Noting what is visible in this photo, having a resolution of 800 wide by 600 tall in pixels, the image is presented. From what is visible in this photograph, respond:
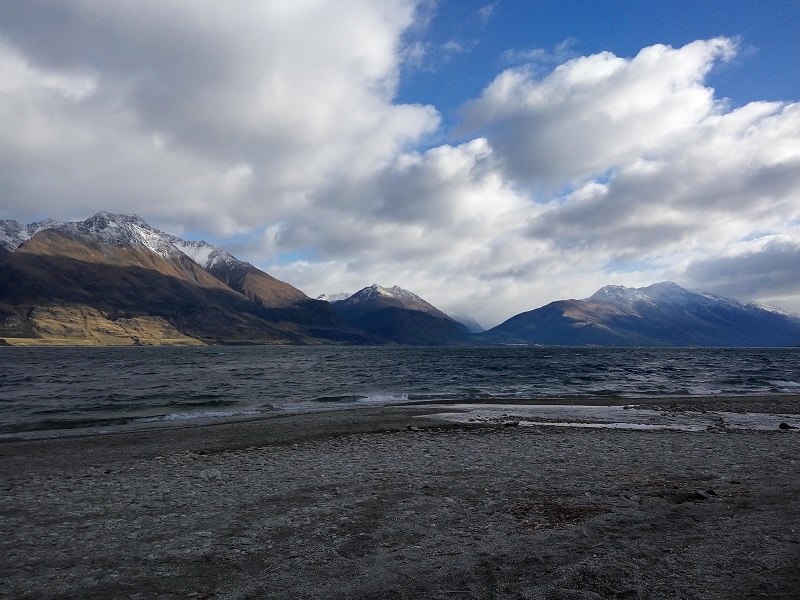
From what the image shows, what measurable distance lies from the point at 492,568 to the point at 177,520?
27.6 feet

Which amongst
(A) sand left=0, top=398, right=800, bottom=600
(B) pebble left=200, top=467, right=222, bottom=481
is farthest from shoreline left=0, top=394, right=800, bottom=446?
(B) pebble left=200, top=467, right=222, bottom=481

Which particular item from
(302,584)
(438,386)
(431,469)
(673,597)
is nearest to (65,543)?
(302,584)

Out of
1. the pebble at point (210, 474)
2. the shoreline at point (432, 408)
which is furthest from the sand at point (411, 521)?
the shoreline at point (432, 408)

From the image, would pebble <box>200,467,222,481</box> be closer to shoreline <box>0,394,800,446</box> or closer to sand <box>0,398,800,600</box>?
sand <box>0,398,800,600</box>

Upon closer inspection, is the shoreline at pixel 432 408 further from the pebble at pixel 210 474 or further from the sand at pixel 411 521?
the pebble at pixel 210 474

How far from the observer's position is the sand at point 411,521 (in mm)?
9133

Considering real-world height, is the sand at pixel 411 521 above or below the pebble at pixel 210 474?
above

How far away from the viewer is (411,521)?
12.6m

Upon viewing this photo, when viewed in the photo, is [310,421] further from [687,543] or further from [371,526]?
[687,543]

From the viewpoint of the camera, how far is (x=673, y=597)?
8.21 metres

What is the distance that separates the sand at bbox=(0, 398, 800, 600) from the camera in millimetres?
9133

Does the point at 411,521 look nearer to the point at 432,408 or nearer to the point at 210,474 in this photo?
the point at 210,474

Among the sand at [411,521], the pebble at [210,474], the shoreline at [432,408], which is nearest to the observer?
the sand at [411,521]

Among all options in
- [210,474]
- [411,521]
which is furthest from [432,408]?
[411,521]
